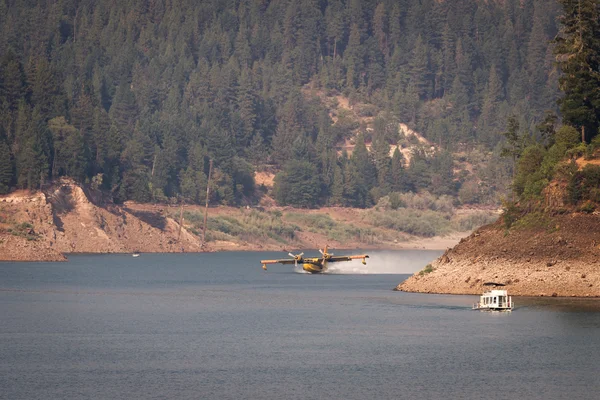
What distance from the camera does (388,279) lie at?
16125 cm

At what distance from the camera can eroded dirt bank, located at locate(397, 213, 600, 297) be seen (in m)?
106

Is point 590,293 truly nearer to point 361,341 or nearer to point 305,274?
point 361,341

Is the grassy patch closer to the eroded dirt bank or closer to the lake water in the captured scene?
the lake water

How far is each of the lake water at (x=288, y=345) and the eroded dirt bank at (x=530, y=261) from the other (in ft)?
6.52

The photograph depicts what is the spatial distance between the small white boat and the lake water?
173cm

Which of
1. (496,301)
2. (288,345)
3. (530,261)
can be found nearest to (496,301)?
(496,301)

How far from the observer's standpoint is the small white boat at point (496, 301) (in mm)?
101750

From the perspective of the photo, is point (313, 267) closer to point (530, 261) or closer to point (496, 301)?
point (530, 261)

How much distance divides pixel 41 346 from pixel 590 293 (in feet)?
157

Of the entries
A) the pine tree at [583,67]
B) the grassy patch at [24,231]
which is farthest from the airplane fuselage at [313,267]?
the pine tree at [583,67]

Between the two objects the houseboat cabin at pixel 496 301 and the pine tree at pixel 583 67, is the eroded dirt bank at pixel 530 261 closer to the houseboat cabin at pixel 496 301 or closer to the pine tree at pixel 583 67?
the houseboat cabin at pixel 496 301

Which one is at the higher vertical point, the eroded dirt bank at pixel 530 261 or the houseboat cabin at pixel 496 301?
the eroded dirt bank at pixel 530 261

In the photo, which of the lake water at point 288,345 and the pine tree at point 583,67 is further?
the pine tree at point 583,67

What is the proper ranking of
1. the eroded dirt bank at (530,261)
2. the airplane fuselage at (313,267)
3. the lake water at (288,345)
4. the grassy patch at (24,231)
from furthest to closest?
the grassy patch at (24,231) < the airplane fuselage at (313,267) < the eroded dirt bank at (530,261) < the lake water at (288,345)
